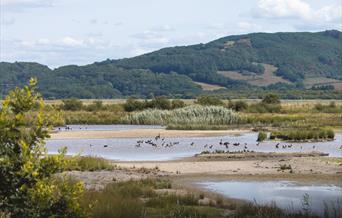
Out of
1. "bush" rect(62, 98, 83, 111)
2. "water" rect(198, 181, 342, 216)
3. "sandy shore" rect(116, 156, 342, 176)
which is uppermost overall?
"bush" rect(62, 98, 83, 111)

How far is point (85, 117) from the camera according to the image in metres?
84.9

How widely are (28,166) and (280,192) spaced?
14.2 metres

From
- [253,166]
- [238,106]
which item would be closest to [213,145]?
[253,166]

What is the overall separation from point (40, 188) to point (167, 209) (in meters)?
8.07

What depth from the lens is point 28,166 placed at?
9.07 m

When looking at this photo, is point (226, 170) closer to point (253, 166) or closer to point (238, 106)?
point (253, 166)

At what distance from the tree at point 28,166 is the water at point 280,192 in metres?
9.59

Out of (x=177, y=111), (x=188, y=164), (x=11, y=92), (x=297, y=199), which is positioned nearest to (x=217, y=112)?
(x=177, y=111)

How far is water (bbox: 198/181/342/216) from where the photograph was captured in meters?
19.3

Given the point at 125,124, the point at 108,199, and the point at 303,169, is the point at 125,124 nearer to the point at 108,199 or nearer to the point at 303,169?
the point at 303,169

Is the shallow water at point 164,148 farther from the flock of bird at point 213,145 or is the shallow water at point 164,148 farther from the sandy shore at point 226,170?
the sandy shore at point 226,170

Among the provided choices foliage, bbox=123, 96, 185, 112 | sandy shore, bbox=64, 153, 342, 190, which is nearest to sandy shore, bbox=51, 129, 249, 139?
sandy shore, bbox=64, 153, 342, 190

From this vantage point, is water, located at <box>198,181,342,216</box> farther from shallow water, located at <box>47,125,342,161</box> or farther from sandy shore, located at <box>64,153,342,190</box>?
shallow water, located at <box>47,125,342,161</box>

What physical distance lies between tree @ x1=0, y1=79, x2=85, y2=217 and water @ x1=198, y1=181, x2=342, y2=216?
9590mm
